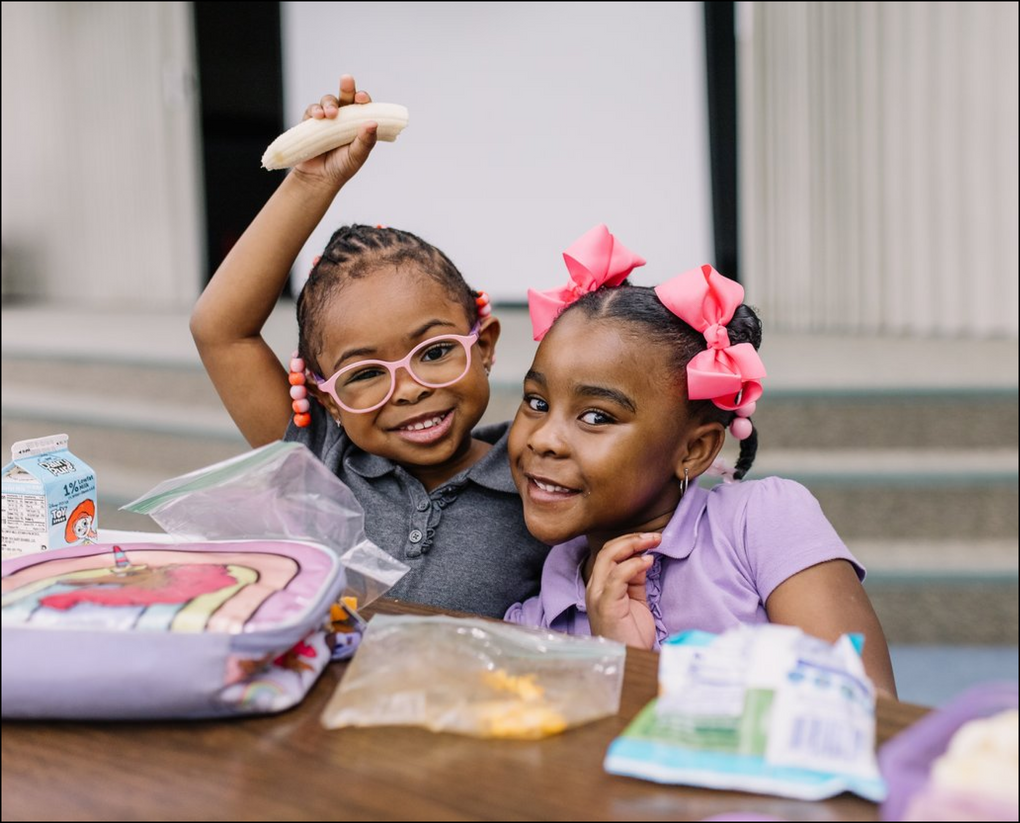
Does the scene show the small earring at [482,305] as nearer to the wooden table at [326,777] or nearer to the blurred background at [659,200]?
the wooden table at [326,777]

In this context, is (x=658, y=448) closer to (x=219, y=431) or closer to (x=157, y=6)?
(x=219, y=431)

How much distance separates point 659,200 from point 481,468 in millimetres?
4754

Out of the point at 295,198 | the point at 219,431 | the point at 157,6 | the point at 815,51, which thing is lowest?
the point at 219,431

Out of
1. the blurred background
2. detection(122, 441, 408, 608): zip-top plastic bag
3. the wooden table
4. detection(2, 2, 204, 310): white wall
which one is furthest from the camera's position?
detection(2, 2, 204, 310): white wall

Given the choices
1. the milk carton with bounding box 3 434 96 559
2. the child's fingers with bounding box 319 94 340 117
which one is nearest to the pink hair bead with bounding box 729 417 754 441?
the child's fingers with bounding box 319 94 340 117

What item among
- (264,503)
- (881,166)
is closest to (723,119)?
(881,166)

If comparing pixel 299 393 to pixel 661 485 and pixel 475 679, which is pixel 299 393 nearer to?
pixel 661 485

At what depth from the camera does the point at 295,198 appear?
1.52 m

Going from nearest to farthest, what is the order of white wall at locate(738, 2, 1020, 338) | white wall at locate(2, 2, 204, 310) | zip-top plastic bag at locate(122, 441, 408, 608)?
zip-top plastic bag at locate(122, 441, 408, 608), white wall at locate(738, 2, 1020, 338), white wall at locate(2, 2, 204, 310)

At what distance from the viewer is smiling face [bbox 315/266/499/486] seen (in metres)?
1.43

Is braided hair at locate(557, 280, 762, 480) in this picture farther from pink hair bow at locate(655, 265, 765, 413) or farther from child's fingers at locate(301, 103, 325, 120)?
child's fingers at locate(301, 103, 325, 120)

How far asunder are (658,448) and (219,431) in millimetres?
3076

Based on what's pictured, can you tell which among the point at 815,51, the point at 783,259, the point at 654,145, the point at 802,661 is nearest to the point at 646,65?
the point at 654,145

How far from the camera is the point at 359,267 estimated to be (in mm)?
1483
